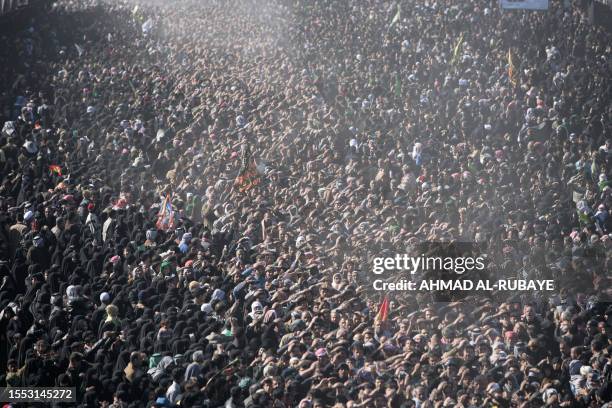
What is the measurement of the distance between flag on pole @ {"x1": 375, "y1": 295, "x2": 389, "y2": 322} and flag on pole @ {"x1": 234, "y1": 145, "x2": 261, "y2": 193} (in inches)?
265

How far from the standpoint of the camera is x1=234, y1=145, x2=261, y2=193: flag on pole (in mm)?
26359

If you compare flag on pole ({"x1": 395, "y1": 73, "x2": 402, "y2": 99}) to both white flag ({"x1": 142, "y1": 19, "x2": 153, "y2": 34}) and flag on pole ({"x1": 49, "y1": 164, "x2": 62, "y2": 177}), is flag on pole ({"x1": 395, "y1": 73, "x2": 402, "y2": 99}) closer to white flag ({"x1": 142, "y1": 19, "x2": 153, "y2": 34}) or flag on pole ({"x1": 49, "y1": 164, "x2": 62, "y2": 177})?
flag on pole ({"x1": 49, "y1": 164, "x2": 62, "y2": 177})

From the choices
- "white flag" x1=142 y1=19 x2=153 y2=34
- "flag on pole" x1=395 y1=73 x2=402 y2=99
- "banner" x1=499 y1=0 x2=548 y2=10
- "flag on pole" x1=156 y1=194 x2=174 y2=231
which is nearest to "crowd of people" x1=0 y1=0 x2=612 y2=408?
"flag on pole" x1=156 y1=194 x2=174 y2=231

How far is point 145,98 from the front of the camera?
3388cm

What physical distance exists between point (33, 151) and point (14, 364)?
39.1 ft

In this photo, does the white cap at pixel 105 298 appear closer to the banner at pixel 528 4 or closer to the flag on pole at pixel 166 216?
the flag on pole at pixel 166 216

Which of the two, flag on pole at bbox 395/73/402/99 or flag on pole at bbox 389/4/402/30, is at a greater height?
flag on pole at bbox 389/4/402/30

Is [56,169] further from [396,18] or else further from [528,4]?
[528,4]

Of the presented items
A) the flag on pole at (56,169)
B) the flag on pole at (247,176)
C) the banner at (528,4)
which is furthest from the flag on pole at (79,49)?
the flag on pole at (247,176)

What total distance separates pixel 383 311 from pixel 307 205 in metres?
5.17

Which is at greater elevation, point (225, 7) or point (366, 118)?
point (225, 7)

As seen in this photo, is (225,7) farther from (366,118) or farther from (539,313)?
(539,313)

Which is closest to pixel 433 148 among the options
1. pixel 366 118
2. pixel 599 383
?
pixel 366 118

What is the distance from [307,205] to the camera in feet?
80.8
